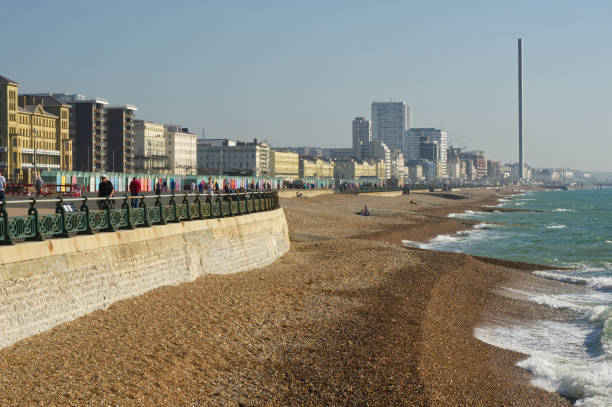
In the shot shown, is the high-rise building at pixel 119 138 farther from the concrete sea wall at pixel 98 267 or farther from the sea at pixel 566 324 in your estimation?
the concrete sea wall at pixel 98 267

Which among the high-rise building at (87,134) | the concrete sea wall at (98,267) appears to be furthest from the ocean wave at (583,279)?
the high-rise building at (87,134)

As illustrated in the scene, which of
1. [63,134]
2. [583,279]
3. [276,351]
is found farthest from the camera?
[63,134]

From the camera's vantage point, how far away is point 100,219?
66.6ft

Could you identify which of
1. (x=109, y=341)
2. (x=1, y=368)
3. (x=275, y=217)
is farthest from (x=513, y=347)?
(x=275, y=217)

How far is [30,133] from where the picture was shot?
130m

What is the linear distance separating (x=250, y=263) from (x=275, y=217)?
294 inches

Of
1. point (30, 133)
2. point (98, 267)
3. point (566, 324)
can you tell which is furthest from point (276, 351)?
point (30, 133)

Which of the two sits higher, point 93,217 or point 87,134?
point 87,134

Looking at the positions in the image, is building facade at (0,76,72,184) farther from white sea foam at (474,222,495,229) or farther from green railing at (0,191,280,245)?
green railing at (0,191,280,245)

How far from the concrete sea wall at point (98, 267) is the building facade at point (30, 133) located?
285 feet

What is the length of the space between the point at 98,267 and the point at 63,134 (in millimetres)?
131181

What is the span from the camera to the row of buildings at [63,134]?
121125 mm

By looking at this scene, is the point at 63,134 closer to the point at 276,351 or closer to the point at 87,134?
the point at 87,134

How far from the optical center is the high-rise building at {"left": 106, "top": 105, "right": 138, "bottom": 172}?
571ft
